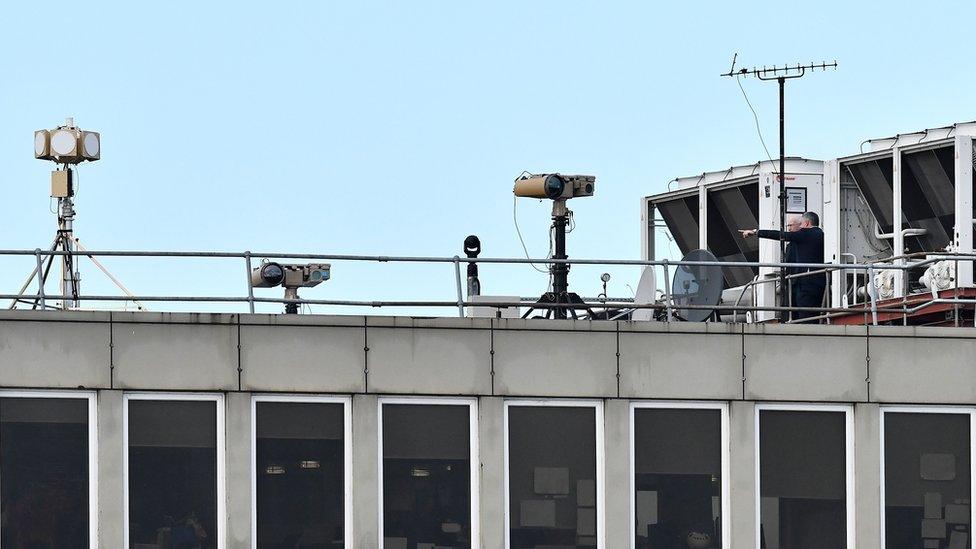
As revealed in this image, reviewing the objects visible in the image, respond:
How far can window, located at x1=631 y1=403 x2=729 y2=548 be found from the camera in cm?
2334

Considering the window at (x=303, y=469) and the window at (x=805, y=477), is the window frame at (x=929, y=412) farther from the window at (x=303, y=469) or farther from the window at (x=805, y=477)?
the window at (x=303, y=469)

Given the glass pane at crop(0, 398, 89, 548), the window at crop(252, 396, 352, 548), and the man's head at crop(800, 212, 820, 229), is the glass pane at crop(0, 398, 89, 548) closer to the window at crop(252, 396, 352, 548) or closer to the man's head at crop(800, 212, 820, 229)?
the window at crop(252, 396, 352, 548)

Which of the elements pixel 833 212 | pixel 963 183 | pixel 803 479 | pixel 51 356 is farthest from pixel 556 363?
pixel 833 212

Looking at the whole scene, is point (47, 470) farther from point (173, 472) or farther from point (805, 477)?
point (805, 477)

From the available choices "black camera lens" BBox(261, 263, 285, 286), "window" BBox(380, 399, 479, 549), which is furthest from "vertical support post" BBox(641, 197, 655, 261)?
"window" BBox(380, 399, 479, 549)

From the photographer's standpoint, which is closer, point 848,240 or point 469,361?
point 469,361

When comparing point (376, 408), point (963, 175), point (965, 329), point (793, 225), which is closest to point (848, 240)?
point (963, 175)

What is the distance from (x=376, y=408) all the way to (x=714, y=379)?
400cm

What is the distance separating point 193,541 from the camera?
2270 cm

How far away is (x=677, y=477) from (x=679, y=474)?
43 mm

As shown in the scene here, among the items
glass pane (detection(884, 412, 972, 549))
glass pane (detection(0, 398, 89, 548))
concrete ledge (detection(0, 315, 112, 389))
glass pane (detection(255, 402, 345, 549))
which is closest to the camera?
glass pane (detection(0, 398, 89, 548))

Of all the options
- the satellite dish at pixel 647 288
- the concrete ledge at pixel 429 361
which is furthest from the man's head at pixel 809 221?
the concrete ledge at pixel 429 361

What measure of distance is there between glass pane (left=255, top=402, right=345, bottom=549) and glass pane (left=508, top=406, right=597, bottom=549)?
204 cm

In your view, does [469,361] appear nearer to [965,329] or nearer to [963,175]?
[965,329]
